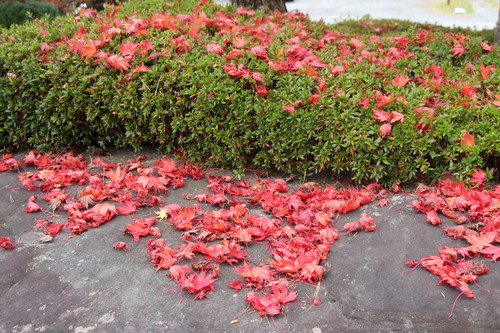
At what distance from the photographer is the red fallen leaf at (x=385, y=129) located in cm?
333

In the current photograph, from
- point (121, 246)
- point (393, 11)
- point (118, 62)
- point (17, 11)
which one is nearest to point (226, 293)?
point (121, 246)

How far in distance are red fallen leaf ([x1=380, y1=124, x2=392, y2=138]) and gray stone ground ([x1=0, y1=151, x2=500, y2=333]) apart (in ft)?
1.74

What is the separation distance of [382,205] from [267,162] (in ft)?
3.33

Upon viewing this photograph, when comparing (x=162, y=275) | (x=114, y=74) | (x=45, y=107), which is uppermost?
(x=114, y=74)

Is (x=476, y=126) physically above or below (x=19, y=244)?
above

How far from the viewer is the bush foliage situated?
11.1 ft

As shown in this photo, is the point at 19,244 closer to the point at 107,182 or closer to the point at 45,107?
the point at 107,182

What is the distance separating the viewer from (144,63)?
13.7ft

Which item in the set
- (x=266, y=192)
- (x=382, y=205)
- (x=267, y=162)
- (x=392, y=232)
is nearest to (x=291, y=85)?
(x=267, y=162)

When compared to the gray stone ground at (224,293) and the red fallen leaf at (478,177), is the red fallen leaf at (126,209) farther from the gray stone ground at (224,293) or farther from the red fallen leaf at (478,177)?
the red fallen leaf at (478,177)

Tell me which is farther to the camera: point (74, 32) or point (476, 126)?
point (74, 32)

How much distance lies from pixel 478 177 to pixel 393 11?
13713 mm

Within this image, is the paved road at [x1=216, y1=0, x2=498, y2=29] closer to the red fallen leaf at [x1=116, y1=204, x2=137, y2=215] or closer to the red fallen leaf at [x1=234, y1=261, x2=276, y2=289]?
the red fallen leaf at [x1=116, y1=204, x2=137, y2=215]

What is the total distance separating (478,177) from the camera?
3162 mm
